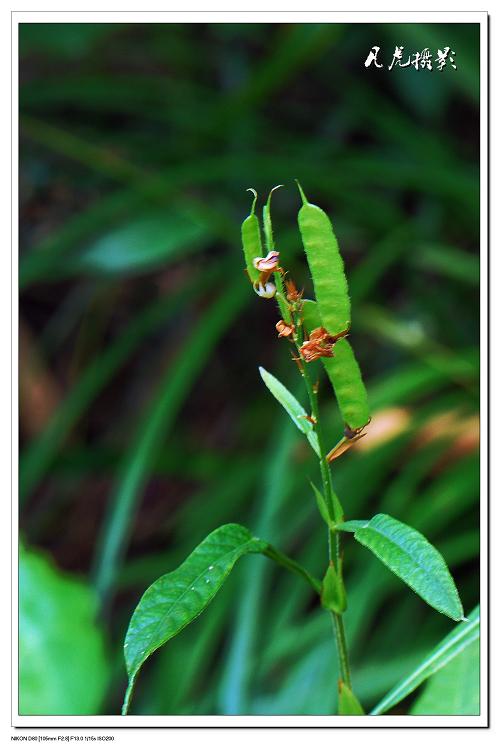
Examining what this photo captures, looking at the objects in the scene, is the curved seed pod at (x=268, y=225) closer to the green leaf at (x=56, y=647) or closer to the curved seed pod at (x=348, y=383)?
the curved seed pod at (x=348, y=383)

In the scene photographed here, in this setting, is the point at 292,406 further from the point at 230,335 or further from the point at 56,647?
the point at 230,335

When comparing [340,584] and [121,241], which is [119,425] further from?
[340,584]

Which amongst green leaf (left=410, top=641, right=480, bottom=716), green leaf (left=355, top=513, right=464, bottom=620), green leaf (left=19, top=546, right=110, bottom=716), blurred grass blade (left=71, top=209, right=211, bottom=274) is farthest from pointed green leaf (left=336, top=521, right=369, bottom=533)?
blurred grass blade (left=71, top=209, right=211, bottom=274)

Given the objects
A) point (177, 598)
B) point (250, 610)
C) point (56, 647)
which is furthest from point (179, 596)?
point (250, 610)

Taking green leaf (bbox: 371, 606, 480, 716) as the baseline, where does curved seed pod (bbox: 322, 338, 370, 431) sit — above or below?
above

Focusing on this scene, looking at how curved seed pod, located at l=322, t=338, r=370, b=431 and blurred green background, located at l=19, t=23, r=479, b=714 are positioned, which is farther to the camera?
blurred green background, located at l=19, t=23, r=479, b=714

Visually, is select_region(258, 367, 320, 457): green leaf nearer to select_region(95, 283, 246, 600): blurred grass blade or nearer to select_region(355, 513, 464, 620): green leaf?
select_region(355, 513, 464, 620): green leaf
